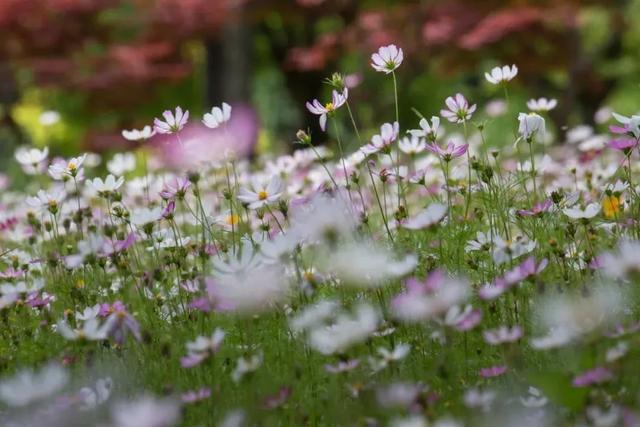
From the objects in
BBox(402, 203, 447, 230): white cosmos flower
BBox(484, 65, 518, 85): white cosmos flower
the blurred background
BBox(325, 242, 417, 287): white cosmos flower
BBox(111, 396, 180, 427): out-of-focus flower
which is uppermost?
the blurred background

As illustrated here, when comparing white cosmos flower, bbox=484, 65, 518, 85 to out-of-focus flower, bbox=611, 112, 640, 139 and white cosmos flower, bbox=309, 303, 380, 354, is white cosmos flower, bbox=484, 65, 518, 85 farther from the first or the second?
white cosmos flower, bbox=309, 303, 380, 354

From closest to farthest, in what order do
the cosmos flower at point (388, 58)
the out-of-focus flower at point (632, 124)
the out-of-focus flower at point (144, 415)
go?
the out-of-focus flower at point (144, 415) < the out-of-focus flower at point (632, 124) < the cosmos flower at point (388, 58)

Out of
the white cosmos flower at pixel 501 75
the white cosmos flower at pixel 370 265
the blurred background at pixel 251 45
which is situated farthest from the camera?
the blurred background at pixel 251 45

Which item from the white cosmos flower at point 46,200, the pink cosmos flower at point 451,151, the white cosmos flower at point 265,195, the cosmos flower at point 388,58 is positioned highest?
the cosmos flower at point 388,58

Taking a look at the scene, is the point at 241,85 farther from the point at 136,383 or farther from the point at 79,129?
the point at 136,383

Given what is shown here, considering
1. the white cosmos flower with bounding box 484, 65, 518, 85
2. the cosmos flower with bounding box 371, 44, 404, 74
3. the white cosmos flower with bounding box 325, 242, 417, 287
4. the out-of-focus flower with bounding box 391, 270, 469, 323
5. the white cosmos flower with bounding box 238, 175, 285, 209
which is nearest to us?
the out-of-focus flower with bounding box 391, 270, 469, 323

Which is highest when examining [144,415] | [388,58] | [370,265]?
[388,58]

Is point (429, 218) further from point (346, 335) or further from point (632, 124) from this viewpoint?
point (632, 124)

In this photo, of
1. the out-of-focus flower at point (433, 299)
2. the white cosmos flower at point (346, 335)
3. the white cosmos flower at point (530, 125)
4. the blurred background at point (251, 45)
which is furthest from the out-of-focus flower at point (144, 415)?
the blurred background at point (251, 45)

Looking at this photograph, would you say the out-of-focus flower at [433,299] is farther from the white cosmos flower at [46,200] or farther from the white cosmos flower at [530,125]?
the white cosmos flower at [46,200]

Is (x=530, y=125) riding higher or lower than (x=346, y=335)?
higher

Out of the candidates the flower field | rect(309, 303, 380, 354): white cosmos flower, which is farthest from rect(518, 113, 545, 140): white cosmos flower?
rect(309, 303, 380, 354): white cosmos flower

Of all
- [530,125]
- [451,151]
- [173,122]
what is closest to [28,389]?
[173,122]

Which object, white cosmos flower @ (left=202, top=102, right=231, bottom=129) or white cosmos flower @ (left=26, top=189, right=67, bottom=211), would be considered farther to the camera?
white cosmos flower @ (left=26, top=189, right=67, bottom=211)
